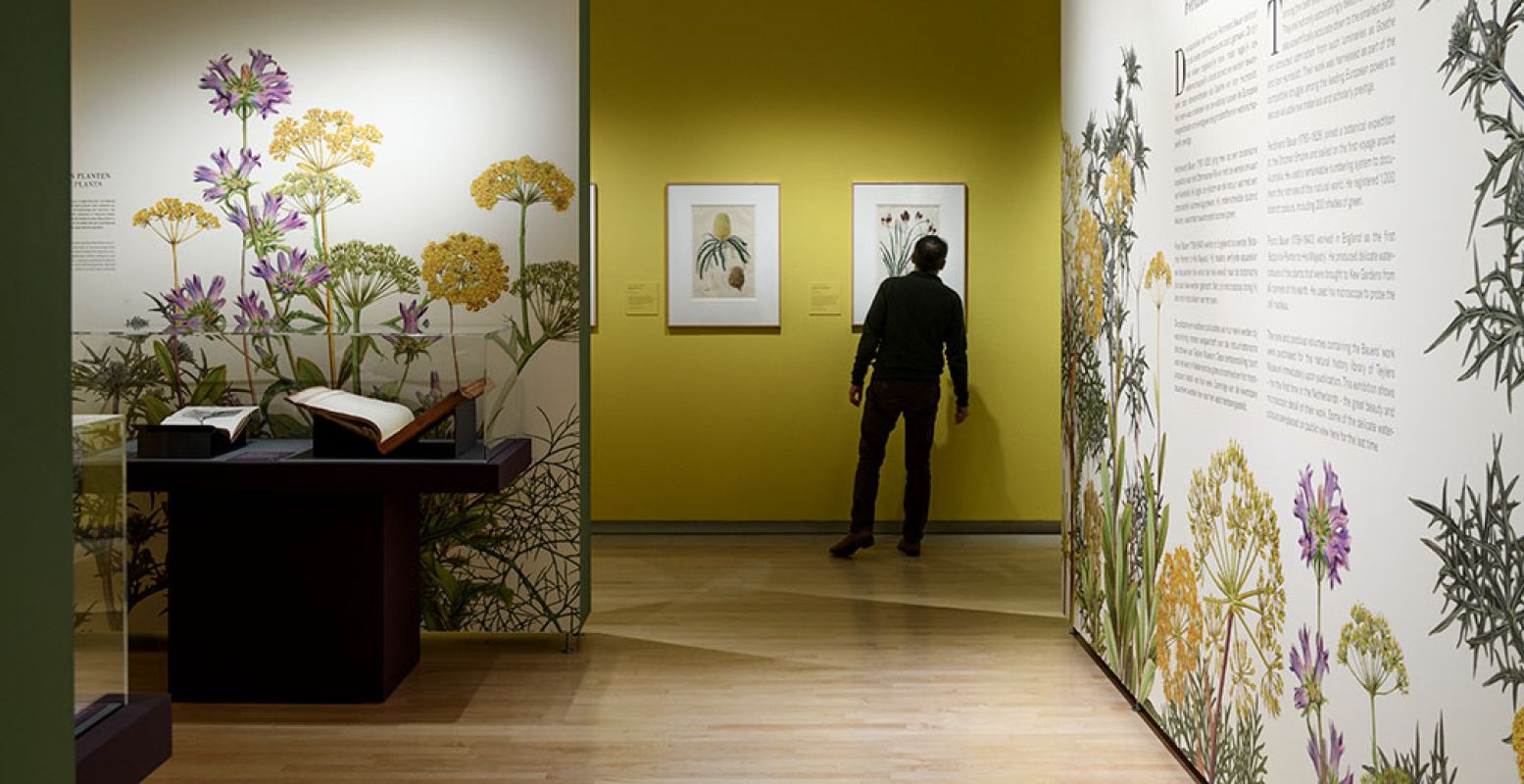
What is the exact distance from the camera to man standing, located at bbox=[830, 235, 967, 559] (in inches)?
305

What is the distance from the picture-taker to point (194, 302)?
5.61m

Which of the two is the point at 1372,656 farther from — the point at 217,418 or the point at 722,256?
the point at 722,256

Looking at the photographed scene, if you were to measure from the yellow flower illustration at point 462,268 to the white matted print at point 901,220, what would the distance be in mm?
3216

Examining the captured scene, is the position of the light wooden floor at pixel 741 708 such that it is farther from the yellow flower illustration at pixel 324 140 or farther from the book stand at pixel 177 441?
the yellow flower illustration at pixel 324 140

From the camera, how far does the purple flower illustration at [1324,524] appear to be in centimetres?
298

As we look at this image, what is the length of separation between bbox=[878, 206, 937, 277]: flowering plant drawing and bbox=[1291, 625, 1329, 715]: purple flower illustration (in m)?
5.28

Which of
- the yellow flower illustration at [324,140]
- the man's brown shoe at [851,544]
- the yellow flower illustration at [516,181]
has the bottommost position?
Result: the man's brown shoe at [851,544]

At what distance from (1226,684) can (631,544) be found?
4.86m

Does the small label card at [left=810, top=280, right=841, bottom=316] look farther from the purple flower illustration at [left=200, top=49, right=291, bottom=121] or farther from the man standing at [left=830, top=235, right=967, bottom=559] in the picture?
the purple flower illustration at [left=200, top=49, right=291, bottom=121]

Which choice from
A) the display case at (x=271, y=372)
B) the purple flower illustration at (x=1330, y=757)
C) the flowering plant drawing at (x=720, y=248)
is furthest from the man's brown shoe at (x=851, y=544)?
the purple flower illustration at (x=1330, y=757)

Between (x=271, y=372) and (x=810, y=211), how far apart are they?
4.12 meters

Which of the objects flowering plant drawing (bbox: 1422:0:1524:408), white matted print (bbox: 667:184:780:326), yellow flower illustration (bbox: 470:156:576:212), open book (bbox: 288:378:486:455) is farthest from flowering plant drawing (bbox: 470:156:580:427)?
flowering plant drawing (bbox: 1422:0:1524:408)

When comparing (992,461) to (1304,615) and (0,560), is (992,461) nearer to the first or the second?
(1304,615)

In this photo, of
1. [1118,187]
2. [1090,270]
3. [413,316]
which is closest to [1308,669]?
[1118,187]
